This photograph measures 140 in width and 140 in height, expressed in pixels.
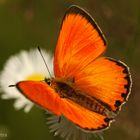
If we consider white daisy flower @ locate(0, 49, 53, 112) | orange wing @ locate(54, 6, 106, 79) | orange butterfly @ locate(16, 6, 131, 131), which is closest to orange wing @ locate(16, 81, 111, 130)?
orange butterfly @ locate(16, 6, 131, 131)

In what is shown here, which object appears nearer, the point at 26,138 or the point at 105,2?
the point at 26,138

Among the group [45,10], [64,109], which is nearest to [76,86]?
[64,109]

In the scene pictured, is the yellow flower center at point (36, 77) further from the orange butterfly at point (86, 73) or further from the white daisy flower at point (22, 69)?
the orange butterfly at point (86, 73)

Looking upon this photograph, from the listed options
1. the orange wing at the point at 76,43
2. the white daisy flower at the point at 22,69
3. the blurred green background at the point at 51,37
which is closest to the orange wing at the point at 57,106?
the orange wing at the point at 76,43

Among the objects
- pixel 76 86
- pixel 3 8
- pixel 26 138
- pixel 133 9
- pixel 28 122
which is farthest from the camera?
pixel 3 8

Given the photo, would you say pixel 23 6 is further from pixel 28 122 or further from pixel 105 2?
pixel 28 122

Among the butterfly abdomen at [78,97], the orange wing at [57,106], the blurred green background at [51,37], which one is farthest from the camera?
the blurred green background at [51,37]

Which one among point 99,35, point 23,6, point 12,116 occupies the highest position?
point 23,6
